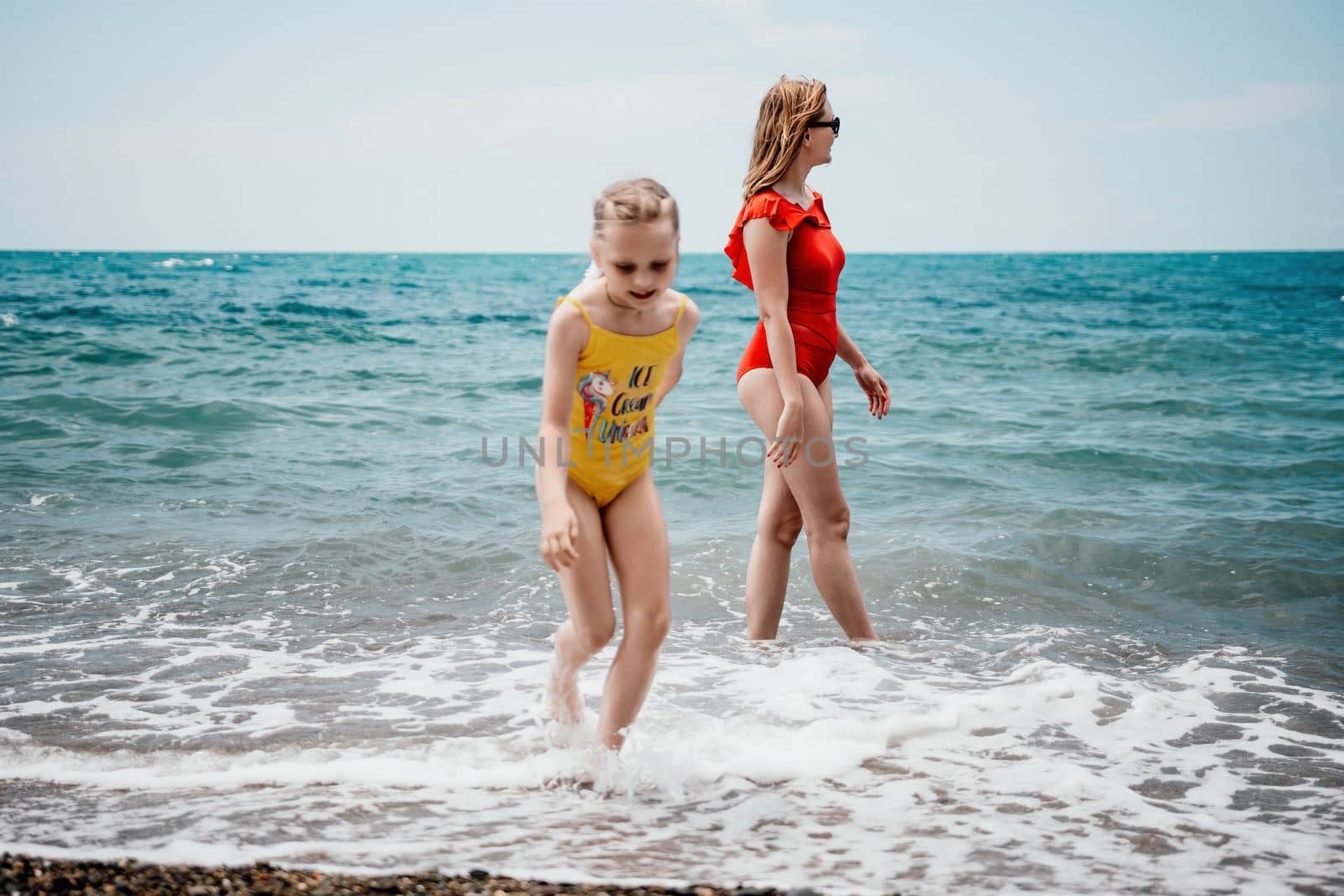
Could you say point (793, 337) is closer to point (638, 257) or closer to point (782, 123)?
point (782, 123)

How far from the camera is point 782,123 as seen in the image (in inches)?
162

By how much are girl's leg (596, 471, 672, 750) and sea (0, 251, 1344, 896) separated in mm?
286

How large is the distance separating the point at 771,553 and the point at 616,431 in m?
Answer: 1.70

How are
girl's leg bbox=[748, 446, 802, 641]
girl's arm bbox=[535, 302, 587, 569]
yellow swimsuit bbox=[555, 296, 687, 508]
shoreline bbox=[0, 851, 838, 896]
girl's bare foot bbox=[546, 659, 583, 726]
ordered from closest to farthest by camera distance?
shoreline bbox=[0, 851, 838, 896]
girl's arm bbox=[535, 302, 587, 569]
yellow swimsuit bbox=[555, 296, 687, 508]
girl's bare foot bbox=[546, 659, 583, 726]
girl's leg bbox=[748, 446, 802, 641]

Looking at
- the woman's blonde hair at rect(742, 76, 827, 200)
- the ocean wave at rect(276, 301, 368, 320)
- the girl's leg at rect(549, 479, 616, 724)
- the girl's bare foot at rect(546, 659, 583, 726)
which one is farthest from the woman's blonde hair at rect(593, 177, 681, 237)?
the ocean wave at rect(276, 301, 368, 320)

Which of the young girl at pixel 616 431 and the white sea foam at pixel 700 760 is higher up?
the young girl at pixel 616 431

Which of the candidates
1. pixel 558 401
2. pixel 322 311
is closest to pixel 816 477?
pixel 558 401

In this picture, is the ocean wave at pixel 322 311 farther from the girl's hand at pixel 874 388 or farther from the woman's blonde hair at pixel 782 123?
the woman's blonde hair at pixel 782 123

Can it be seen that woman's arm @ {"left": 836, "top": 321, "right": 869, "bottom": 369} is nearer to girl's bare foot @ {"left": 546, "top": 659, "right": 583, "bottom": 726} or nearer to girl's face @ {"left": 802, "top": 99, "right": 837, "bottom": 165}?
girl's face @ {"left": 802, "top": 99, "right": 837, "bottom": 165}

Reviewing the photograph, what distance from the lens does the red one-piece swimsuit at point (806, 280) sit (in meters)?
4.18

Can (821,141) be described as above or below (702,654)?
above

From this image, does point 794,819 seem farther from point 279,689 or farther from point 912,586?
point 912,586

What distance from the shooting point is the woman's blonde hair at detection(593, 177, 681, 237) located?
2.84 meters

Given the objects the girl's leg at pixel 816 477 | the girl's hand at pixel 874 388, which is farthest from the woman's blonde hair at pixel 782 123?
the girl's hand at pixel 874 388
